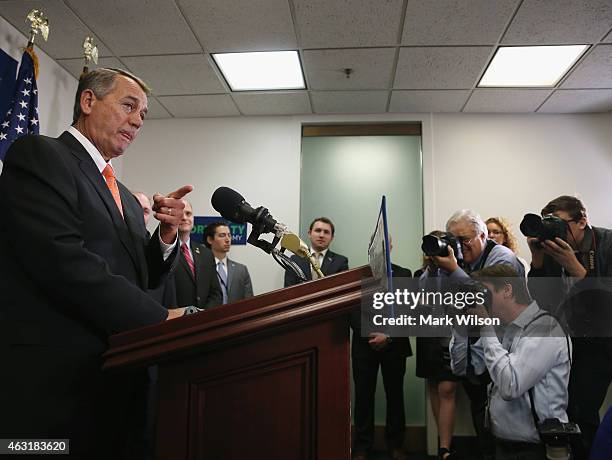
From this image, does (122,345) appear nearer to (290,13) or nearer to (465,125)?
(290,13)

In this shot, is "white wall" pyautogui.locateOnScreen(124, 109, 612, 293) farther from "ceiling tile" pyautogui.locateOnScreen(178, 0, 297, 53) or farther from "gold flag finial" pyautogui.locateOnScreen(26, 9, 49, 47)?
"gold flag finial" pyautogui.locateOnScreen(26, 9, 49, 47)

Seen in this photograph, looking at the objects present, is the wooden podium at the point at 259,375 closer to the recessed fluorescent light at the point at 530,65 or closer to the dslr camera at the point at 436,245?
the dslr camera at the point at 436,245

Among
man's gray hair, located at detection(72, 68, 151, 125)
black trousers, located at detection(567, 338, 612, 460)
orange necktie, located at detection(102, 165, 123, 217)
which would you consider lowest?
black trousers, located at detection(567, 338, 612, 460)

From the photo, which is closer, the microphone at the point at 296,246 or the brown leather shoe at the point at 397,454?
the microphone at the point at 296,246

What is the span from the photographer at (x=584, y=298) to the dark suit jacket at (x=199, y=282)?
1879 mm

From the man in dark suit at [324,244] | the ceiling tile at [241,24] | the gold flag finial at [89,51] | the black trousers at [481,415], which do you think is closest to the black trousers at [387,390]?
the black trousers at [481,415]

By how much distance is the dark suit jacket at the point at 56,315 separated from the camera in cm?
75

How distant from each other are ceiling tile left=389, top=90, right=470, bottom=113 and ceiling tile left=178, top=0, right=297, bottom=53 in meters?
1.11

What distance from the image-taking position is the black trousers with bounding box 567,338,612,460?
6.17 ft

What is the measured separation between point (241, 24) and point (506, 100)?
224 cm

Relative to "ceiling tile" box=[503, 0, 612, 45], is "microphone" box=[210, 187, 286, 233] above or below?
below

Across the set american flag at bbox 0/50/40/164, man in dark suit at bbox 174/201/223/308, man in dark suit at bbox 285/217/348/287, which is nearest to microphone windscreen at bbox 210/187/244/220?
man in dark suit at bbox 174/201/223/308

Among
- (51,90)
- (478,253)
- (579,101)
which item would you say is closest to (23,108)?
(51,90)

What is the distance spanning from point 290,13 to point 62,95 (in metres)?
1.88
